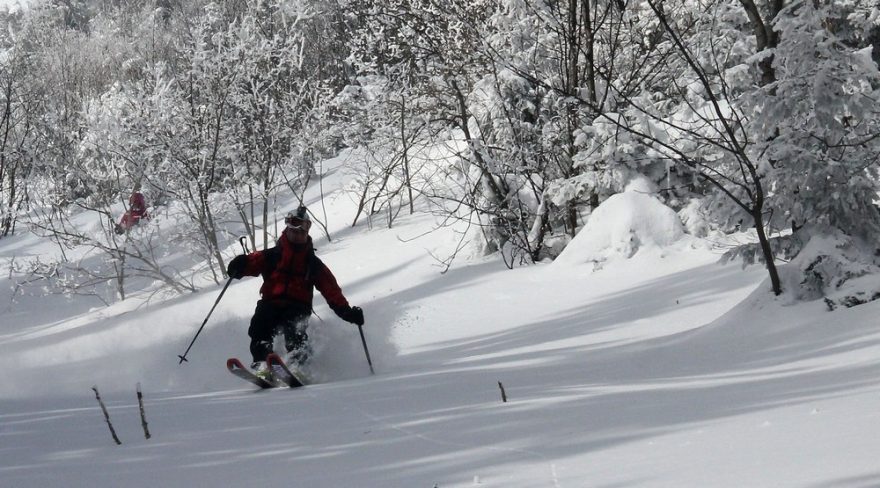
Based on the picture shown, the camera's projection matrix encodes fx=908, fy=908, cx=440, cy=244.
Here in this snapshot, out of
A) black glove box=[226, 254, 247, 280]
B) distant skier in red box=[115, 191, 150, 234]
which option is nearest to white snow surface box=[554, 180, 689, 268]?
black glove box=[226, 254, 247, 280]

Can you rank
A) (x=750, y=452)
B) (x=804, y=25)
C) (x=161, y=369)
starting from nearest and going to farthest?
(x=750, y=452) → (x=804, y=25) → (x=161, y=369)

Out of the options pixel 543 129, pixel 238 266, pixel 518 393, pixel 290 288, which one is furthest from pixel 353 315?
pixel 543 129

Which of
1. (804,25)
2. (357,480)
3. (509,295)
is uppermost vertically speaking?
(804,25)

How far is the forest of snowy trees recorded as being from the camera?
7.54 m

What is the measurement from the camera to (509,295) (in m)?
12.6

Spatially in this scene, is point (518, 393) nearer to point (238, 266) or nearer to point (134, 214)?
point (238, 266)

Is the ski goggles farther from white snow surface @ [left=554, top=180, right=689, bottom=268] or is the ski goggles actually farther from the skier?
white snow surface @ [left=554, top=180, right=689, bottom=268]

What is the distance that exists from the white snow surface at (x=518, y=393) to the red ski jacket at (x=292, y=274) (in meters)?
0.54

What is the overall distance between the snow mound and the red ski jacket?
5009 mm

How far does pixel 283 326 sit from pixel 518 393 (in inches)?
153

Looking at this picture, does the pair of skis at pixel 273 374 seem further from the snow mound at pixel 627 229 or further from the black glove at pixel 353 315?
the snow mound at pixel 627 229

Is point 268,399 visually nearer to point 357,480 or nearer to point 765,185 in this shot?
point 357,480

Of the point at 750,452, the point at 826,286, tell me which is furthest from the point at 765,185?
the point at 750,452

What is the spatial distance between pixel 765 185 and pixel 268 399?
4532mm
